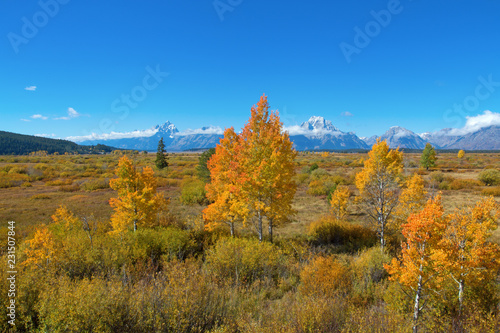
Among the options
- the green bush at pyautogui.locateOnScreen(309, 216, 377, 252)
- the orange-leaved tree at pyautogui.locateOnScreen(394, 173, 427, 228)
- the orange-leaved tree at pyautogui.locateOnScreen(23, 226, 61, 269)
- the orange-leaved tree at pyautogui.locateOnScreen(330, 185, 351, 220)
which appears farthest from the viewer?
the orange-leaved tree at pyautogui.locateOnScreen(330, 185, 351, 220)

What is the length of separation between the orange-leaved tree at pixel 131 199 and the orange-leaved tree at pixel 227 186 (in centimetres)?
328

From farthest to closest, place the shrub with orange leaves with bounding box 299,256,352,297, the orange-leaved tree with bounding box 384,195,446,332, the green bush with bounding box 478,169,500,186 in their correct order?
the green bush with bounding box 478,169,500,186
the shrub with orange leaves with bounding box 299,256,352,297
the orange-leaved tree with bounding box 384,195,446,332

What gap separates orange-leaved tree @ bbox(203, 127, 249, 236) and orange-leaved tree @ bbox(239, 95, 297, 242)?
1.44 ft

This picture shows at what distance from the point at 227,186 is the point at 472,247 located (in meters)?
10.3

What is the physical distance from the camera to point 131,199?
12406 mm

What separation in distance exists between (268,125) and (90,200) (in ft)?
81.5

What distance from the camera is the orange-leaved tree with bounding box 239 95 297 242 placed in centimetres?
1214

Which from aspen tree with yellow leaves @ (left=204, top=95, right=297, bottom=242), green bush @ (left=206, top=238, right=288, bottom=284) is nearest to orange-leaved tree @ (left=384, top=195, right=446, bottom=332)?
green bush @ (left=206, top=238, right=288, bottom=284)

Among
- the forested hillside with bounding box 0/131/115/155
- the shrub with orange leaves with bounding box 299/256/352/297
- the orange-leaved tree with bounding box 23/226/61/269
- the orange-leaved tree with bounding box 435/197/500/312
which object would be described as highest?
the forested hillside with bounding box 0/131/115/155

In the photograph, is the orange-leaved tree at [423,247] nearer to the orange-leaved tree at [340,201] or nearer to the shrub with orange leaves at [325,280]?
the shrub with orange leaves at [325,280]

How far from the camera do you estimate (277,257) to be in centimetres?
1139

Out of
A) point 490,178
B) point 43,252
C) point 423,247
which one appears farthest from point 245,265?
point 490,178

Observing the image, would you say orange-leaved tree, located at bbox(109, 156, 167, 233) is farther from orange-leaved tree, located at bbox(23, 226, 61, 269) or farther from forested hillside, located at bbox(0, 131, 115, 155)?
forested hillside, located at bbox(0, 131, 115, 155)

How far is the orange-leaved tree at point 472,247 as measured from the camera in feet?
20.7
